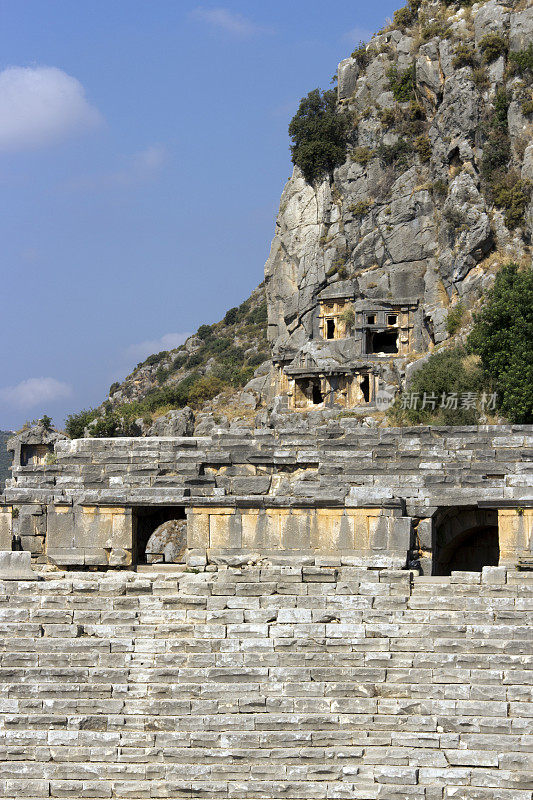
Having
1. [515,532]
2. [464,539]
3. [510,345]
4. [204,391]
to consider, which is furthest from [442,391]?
[204,391]

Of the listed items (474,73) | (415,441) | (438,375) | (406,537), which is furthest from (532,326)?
(474,73)

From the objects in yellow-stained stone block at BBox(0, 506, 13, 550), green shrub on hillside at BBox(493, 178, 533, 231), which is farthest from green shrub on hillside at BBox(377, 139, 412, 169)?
yellow-stained stone block at BBox(0, 506, 13, 550)

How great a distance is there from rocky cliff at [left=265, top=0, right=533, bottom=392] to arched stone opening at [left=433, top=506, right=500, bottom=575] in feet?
127

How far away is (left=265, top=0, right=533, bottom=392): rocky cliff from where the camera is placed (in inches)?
2416

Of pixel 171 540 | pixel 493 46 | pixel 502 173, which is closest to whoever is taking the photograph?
pixel 171 540

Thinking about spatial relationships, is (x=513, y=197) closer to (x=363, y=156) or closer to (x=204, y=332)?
(x=363, y=156)

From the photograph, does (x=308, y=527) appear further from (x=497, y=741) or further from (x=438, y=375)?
(x=438, y=375)

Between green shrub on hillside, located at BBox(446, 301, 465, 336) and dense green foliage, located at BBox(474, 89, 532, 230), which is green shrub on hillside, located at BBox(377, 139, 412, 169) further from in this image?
green shrub on hillside, located at BBox(446, 301, 465, 336)

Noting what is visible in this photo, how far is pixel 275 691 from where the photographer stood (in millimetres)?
12766

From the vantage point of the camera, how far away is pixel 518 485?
57.3 ft

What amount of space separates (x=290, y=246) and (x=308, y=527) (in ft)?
203

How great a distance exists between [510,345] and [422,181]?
3438 cm

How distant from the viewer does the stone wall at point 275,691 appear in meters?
11.7

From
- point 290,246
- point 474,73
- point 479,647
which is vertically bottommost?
point 479,647
